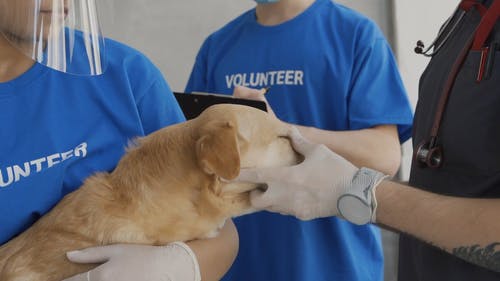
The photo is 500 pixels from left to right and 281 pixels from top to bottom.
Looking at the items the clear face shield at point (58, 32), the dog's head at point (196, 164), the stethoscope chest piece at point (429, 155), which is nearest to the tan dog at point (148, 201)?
the dog's head at point (196, 164)

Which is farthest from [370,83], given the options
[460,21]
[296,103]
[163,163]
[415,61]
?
[415,61]

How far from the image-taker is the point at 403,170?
8.77 feet

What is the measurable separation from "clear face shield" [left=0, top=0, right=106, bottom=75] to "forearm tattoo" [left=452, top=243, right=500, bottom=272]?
765 mm

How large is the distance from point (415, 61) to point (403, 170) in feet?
1.85

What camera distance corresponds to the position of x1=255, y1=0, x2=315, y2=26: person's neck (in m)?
1.63

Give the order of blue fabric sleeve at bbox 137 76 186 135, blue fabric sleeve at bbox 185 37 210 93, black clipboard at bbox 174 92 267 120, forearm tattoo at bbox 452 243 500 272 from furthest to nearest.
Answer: blue fabric sleeve at bbox 185 37 210 93, black clipboard at bbox 174 92 267 120, blue fabric sleeve at bbox 137 76 186 135, forearm tattoo at bbox 452 243 500 272

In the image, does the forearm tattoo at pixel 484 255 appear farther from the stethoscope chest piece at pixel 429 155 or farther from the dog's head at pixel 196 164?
the dog's head at pixel 196 164

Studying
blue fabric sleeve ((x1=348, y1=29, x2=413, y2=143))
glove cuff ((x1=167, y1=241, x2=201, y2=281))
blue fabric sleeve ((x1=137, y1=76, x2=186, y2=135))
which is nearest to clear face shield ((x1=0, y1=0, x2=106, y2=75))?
blue fabric sleeve ((x1=137, y1=76, x2=186, y2=135))

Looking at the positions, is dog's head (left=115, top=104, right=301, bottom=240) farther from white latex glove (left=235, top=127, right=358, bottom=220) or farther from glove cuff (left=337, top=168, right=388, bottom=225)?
glove cuff (left=337, top=168, right=388, bottom=225)

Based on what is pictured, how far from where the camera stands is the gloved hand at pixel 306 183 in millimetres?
1030

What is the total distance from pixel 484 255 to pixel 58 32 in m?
0.86

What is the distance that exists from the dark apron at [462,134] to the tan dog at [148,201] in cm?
35

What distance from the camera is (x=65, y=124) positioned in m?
1.06

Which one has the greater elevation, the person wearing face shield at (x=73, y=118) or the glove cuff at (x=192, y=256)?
the person wearing face shield at (x=73, y=118)
